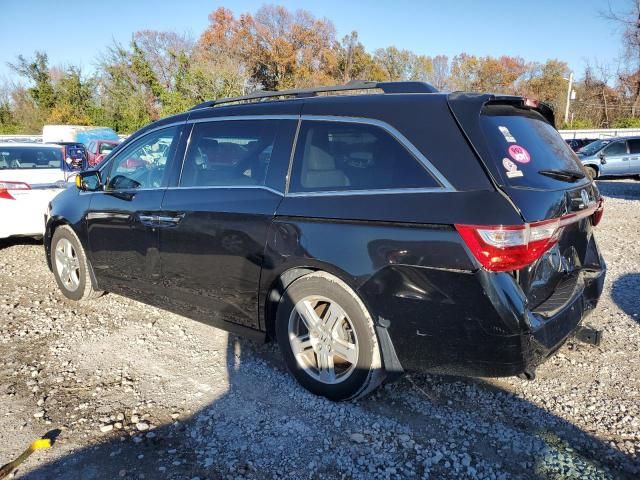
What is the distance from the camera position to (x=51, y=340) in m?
4.13

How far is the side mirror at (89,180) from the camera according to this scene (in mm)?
4566

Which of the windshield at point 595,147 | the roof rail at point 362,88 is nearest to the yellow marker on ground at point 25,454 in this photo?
the roof rail at point 362,88

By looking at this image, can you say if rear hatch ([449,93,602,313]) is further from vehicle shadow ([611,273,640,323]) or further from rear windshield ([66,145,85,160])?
rear windshield ([66,145,85,160])

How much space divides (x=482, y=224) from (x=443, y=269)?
288 mm

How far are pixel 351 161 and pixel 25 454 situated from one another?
2387 mm

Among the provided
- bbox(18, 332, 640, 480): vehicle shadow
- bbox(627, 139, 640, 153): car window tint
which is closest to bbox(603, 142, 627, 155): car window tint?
bbox(627, 139, 640, 153): car window tint

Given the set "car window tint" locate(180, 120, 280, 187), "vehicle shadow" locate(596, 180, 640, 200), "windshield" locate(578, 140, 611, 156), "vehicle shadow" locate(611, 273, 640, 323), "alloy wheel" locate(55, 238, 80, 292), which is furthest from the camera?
"windshield" locate(578, 140, 611, 156)

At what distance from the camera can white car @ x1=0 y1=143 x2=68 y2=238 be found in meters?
6.39

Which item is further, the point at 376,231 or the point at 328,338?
the point at 328,338

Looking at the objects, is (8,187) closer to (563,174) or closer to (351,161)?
(351,161)

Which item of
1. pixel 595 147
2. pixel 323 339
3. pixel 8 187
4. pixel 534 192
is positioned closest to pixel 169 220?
pixel 323 339

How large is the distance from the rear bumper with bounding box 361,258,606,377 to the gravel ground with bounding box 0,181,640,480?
1.49ft

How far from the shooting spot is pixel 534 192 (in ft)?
8.34

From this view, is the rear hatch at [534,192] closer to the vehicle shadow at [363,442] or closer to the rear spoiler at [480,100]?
the rear spoiler at [480,100]
